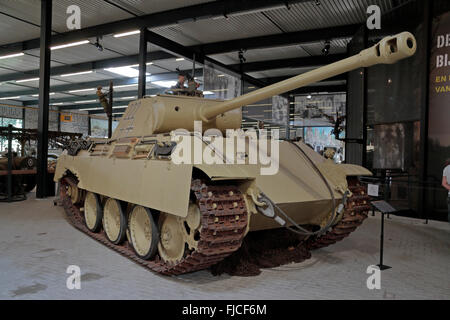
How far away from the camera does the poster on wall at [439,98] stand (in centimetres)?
945

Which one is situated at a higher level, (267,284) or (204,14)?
(204,14)

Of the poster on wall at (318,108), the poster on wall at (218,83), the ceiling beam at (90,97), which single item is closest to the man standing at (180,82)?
the poster on wall at (218,83)

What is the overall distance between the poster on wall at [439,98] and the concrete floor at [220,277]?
2993 mm

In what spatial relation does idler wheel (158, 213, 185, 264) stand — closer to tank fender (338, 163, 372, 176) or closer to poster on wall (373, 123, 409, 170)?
tank fender (338, 163, 372, 176)

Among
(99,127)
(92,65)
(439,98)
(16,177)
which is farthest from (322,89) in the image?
(99,127)

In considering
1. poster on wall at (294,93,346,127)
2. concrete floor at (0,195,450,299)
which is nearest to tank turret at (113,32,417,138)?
concrete floor at (0,195,450,299)

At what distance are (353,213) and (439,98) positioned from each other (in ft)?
19.4

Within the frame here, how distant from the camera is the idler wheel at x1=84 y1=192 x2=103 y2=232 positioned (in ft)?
22.9

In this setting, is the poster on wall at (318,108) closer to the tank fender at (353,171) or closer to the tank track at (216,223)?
the tank fender at (353,171)

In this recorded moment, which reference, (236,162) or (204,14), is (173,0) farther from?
(236,162)

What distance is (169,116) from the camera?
243 inches

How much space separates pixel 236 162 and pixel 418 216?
23.5ft
